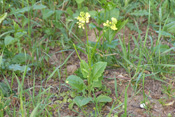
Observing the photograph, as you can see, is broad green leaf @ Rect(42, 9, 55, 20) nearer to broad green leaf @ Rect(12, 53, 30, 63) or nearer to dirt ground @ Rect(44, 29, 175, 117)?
broad green leaf @ Rect(12, 53, 30, 63)

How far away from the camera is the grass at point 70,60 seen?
1960mm

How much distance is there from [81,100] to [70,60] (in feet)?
2.39

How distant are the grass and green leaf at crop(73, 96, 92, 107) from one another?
0.21 feet

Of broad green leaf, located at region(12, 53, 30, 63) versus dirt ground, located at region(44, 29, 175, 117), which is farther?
broad green leaf, located at region(12, 53, 30, 63)

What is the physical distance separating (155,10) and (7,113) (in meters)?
1.92

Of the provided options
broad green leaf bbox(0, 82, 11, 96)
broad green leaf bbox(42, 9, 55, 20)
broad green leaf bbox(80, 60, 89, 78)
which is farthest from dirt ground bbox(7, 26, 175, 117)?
broad green leaf bbox(42, 9, 55, 20)

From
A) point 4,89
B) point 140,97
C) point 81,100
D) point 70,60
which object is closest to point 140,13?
point 70,60

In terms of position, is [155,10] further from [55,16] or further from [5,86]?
[5,86]

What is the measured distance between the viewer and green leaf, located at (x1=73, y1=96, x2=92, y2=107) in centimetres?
189

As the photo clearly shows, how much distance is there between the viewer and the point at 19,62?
7.68 ft

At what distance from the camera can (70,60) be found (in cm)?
257

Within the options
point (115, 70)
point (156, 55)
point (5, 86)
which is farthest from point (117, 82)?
point (5, 86)

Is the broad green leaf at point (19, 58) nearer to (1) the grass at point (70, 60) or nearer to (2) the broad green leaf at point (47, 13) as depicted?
(1) the grass at point (70, 60)

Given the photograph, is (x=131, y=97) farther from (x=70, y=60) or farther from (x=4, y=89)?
(x=4, y=89)
